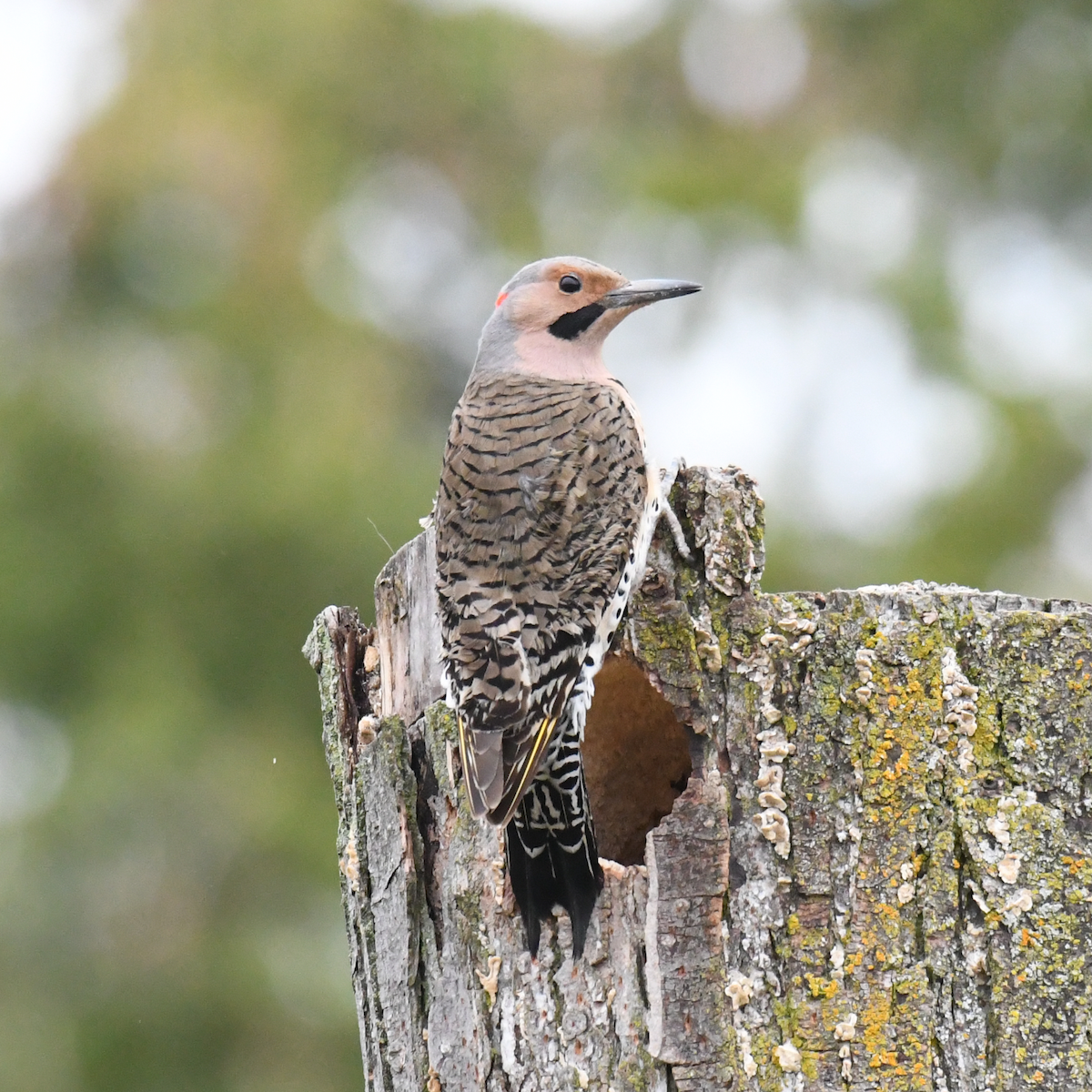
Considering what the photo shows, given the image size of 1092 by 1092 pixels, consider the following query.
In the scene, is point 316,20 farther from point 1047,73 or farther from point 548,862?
point 548,862

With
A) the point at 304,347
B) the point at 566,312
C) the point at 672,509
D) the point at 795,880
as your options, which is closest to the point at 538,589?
the point at 672,509

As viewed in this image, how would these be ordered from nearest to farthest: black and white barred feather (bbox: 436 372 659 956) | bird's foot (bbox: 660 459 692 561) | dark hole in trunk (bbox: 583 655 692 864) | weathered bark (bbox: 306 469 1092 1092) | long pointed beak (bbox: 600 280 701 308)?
weathered bark (bbox: 306 469 1092 1092) < black and white barred feather (bbox: 436 372 659 956) < bird's foot (bbox: 660 459 692 561) < dark hole in trunk (bbox: 583 655 692 864) < long pointed beak (bbox: 600 280 701 308)

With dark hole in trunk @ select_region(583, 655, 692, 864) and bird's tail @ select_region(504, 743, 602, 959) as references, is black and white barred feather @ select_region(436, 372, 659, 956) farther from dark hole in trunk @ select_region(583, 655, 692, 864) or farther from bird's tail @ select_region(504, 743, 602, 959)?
dark hole in trunk @ select_region(583, 655, 692, 864)

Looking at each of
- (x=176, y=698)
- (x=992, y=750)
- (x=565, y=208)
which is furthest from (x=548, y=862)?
(x=565, y=208)

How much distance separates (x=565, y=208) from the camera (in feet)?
37.0

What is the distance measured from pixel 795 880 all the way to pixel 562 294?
8.16 feet

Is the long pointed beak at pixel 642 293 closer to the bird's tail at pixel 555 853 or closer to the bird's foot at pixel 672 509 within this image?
the bird's foot at pixel 672 509

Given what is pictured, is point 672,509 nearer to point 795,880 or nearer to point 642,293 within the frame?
point 795,880

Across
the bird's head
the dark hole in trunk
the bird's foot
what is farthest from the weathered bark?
the bird's head

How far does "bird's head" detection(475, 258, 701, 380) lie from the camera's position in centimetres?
498

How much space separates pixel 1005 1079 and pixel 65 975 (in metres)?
6.46

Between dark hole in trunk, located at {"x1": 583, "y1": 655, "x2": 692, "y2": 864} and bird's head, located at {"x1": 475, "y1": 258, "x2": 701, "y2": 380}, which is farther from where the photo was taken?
bird's head, located at {"x1": 475, "y1": 258, "x2": 701, "y2": 380}

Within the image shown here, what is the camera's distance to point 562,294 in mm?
5051

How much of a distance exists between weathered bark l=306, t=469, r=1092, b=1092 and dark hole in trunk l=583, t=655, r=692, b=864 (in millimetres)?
1003
